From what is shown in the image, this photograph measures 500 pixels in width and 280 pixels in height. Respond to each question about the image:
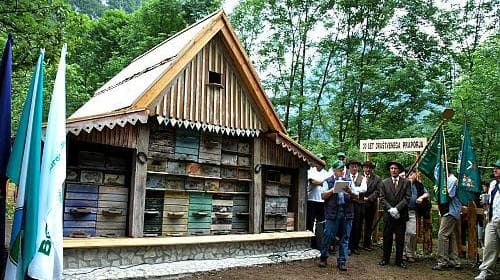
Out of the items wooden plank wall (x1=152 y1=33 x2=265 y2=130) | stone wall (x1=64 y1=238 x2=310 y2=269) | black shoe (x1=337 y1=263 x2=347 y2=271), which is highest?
wooden plank wall (x1=152 y1=33 x2=265 y2=130)

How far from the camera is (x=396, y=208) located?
307 inches

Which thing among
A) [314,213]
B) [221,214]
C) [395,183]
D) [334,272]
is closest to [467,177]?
[395,183]

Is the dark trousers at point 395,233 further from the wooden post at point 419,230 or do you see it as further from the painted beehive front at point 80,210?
the painted beehive front at point 80,210

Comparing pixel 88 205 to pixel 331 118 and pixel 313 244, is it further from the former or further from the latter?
pixel 331 118

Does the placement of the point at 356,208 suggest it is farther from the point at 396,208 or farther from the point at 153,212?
the point at 153,212

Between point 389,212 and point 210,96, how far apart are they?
13.2 ft

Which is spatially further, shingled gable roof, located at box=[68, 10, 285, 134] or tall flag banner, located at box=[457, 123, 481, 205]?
tall flag banner, located at box=[457, 123, 481, 205]

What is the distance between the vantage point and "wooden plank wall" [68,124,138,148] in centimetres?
629

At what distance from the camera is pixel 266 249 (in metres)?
8.29

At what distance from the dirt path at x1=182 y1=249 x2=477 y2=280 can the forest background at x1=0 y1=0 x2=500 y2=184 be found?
5.63 m

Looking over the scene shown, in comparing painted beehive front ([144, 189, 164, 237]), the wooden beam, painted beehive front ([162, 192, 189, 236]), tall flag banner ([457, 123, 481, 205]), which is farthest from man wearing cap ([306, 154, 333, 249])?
painted beehive front ([144, 189, 164, 237])

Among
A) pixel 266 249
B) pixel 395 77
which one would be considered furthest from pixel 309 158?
pixel 395 77

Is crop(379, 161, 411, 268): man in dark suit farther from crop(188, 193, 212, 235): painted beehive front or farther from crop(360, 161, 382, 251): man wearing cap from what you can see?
crop(188, 193, 212, 235): painted beehive front

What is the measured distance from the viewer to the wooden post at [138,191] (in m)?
6.66
